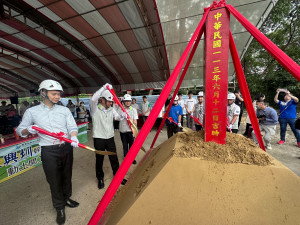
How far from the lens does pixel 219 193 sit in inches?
37.8

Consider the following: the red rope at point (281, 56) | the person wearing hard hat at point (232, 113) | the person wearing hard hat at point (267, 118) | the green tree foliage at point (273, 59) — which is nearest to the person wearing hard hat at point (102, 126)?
the red rope at point (281, 56)

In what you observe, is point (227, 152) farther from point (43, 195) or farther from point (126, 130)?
point (43, 195)

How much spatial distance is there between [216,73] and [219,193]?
3.19 feet

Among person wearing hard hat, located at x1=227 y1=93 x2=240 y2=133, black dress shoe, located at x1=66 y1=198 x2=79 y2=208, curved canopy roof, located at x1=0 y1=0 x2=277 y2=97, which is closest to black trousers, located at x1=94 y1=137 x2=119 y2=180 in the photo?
black dress shoe, located at x1=66 y1=198 x2=79 y2=208

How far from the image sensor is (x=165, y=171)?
1054 millimetres

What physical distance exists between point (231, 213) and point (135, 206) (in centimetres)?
65

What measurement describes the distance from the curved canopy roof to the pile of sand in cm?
452

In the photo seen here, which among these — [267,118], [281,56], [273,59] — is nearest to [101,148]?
[281,56]

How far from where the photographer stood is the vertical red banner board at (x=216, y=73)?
1.21 metres

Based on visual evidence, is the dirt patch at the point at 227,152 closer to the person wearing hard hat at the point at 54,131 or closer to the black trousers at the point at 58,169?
the person wearing hard hat at the point at 54,131

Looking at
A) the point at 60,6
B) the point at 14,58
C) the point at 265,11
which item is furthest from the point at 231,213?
the point at 14,58

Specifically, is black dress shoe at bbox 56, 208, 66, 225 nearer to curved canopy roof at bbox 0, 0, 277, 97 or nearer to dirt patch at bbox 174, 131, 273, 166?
dirt patch at bbox 174, 131, 273, 166

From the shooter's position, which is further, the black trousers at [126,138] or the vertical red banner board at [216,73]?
the black trousers at [126,138]

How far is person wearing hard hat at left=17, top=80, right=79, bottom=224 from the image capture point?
1.66 meters
